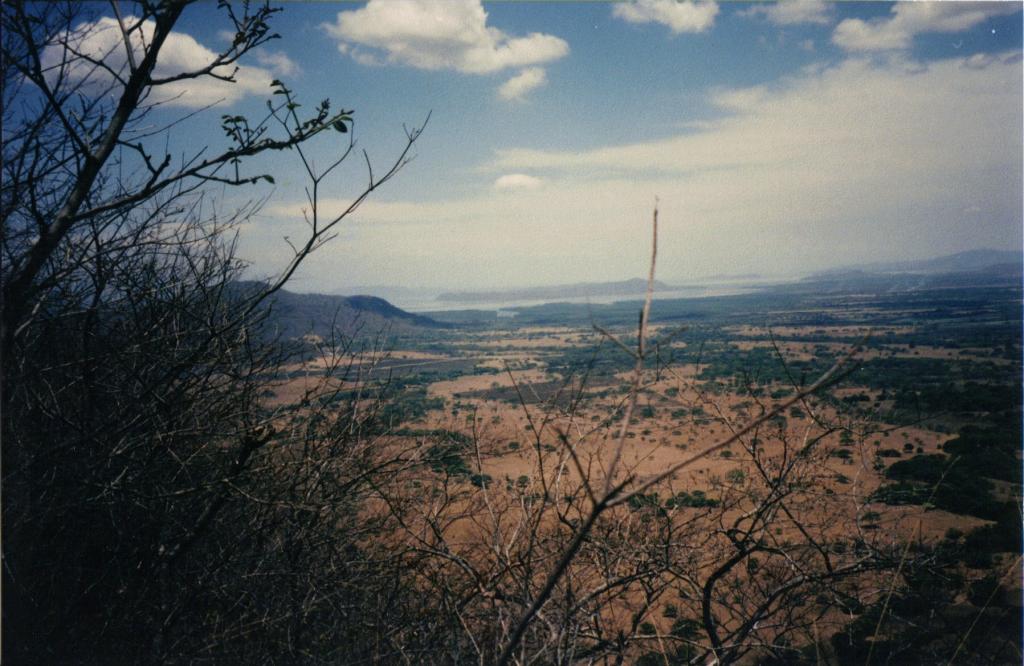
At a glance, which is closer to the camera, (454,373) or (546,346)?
(454,373)

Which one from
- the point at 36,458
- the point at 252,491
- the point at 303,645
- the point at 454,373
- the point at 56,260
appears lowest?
the point at 454,373

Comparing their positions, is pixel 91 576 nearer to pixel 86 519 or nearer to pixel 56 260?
pixel 86 519

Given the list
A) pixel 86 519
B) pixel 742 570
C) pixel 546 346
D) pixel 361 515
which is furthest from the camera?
pixel 546 346

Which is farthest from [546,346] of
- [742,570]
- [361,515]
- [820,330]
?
[361,515]

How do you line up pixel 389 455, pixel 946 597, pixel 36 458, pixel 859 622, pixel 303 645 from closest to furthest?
pixel 36 458 → pixel 303 645 → pixel 389 455 → pixel 859 622 → pixel 946 597

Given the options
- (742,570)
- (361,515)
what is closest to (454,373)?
(742,570)

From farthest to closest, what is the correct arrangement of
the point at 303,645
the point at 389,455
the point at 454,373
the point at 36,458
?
the point at 454,373 < the point at 389,455 < the point at 303,645 < the point at 36,458

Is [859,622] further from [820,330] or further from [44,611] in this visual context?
[820,330]

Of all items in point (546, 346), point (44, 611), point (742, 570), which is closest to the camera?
point (44, 611)

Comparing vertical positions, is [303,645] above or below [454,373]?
above
